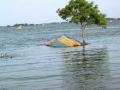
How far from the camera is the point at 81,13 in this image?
6059 cm

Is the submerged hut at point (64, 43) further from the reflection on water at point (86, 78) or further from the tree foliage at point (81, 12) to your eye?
the reflection on water at point (86, 78)

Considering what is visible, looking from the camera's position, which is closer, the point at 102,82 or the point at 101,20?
the point at 102,82

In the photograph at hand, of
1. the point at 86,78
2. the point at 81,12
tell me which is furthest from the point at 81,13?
the point at 86,78

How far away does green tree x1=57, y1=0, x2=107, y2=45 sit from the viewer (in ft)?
198

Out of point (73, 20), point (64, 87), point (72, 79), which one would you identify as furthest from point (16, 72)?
point (73, 20)

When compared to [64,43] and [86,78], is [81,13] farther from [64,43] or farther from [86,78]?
[86,78]

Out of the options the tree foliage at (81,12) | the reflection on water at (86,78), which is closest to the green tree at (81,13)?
the tree foliage at (81,12)

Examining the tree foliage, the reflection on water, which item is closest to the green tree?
the tree foliage

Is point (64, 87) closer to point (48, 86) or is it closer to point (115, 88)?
point (48, 86)

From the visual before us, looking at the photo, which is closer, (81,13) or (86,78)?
(86,78)

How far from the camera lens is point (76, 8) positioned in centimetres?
6112

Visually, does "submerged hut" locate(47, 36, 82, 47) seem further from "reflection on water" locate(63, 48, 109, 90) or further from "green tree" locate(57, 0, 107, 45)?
"reflection on water" locate(63, 48, 109, 90)

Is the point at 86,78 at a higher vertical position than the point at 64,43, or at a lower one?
higher

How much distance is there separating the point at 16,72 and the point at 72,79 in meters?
6.37
